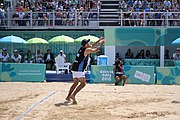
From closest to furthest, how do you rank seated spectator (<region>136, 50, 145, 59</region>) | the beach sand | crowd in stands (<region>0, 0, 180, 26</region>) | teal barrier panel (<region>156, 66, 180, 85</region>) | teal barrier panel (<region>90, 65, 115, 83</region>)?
the beach sand < teal barrier panel (<region>156, 66, 180, 85</region>) < teal barrier panel (<region>90, 65, 115, 83</region>) < crowd in stands (<region>0, 0, 180, 26</region>) < seated spectator (<region>136, 50, 145, 59</region>)

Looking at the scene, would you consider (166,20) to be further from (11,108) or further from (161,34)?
(11,108)

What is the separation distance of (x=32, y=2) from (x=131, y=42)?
727 centimetres

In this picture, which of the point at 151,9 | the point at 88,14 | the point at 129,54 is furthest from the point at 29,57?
the point at 151,9

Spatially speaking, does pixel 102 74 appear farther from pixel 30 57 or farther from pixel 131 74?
pixel 30 57

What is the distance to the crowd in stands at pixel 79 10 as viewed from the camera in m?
25.6

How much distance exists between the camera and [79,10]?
26359 millimetres

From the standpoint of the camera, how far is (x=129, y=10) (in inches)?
1040

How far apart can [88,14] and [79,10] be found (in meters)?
0.87

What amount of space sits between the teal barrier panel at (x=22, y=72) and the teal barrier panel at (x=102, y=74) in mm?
2319

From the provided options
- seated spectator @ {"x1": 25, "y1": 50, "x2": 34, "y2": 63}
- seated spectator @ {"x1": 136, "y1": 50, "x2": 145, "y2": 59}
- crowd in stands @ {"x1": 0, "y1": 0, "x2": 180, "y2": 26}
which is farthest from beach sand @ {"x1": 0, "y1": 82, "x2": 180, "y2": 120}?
crowd in stands @ {"x1": 0, "y1": 0, "x2": 180, "y2": 26}

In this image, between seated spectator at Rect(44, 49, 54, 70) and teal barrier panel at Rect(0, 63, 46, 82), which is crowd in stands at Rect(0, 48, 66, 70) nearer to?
seated spectator at Rect(44, 49, 54, 70)

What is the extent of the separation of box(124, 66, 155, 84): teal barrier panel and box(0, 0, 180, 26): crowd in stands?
671cm

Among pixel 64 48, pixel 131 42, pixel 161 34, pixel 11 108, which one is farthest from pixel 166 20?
pixel 11 108

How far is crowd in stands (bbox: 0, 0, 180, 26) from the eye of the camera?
25.6 m
